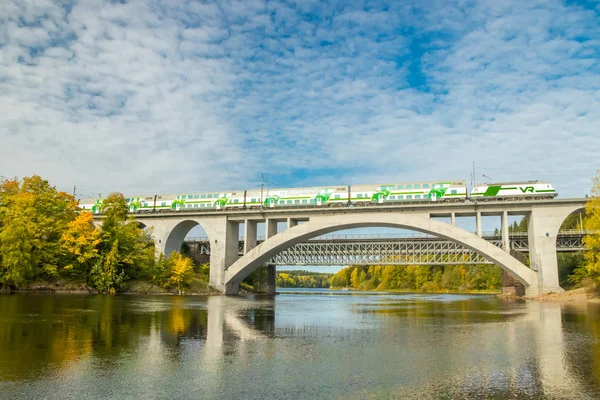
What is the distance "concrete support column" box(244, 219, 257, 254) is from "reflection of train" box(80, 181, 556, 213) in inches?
115

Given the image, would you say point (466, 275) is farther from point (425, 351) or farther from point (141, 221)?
point (425, 351)

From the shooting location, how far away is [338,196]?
5997 centimetres

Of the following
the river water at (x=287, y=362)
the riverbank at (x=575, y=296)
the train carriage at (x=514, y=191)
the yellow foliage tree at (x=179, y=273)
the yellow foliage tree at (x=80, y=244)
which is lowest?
the riverbank at (x=575, y=296)

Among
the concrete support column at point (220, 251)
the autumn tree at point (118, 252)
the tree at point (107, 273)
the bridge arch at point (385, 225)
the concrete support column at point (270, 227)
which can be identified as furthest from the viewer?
the concrete support column at point (220, 251)

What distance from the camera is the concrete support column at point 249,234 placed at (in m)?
65.6

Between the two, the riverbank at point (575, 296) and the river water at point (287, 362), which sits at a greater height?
the river water at point (287, 362)

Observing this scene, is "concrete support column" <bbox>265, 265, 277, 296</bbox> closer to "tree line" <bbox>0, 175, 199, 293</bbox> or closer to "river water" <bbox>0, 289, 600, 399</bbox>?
"tree line" <bbox>0, 175, 199, 293</bbox>

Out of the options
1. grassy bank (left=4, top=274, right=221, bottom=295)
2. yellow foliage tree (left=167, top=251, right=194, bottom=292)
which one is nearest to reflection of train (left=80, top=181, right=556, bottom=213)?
yellow foliage tree (left=167, top=251, right=194, bottom=292)

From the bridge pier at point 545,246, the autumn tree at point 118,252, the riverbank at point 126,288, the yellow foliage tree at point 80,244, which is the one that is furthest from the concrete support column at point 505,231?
the yellow foliage tree at point 80,244

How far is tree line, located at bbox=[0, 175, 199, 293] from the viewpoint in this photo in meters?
44.7

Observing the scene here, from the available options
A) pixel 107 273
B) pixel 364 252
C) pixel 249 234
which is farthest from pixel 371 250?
pixel 107 273

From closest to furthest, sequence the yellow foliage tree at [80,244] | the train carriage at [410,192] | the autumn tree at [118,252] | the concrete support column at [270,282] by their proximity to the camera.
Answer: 1. the yellow foliage tree at [80,244]
2. the autumn tree at [118,252]
3. the train carriage at [410,192]
4. the concrete support column at [270,282]

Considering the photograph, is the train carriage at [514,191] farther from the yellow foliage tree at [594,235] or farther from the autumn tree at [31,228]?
the autumn tree at [31,228]

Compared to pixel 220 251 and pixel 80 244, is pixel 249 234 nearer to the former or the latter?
pixel 220 251
